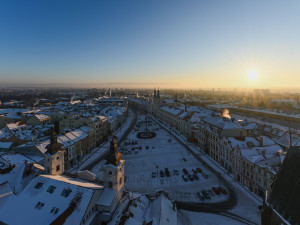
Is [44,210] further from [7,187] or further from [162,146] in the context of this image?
[162,146]

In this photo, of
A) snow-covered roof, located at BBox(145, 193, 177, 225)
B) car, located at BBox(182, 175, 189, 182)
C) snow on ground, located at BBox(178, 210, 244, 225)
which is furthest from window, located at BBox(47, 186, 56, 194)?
car, located at BBox(182, 175, 189, 182)

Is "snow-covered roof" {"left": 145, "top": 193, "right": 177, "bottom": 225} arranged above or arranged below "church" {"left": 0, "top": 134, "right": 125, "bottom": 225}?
below

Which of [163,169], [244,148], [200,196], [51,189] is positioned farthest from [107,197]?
[244,148]

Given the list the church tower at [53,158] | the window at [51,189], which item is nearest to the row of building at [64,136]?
the church tower at [53,158]

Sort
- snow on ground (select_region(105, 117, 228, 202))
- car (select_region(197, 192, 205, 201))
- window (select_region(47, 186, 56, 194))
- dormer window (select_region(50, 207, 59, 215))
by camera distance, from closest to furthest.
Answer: dormer window (select_region(50, 207, 59, 215)), window (select_region(47, 186, 56, 194)), car (select_region(197, 192, 205, 201)), snow on ground (select_region(105, 117, 228, 202))

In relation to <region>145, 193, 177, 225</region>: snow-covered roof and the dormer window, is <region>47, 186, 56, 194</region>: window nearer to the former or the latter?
the dormer window

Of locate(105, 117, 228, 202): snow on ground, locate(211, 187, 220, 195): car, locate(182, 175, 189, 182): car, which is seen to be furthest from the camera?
locate(182, 175, 189, 182): car

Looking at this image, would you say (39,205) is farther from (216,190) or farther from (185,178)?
(216,190)

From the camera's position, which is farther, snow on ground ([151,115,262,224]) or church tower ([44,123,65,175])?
snow on ground ([151,115,262,224])
